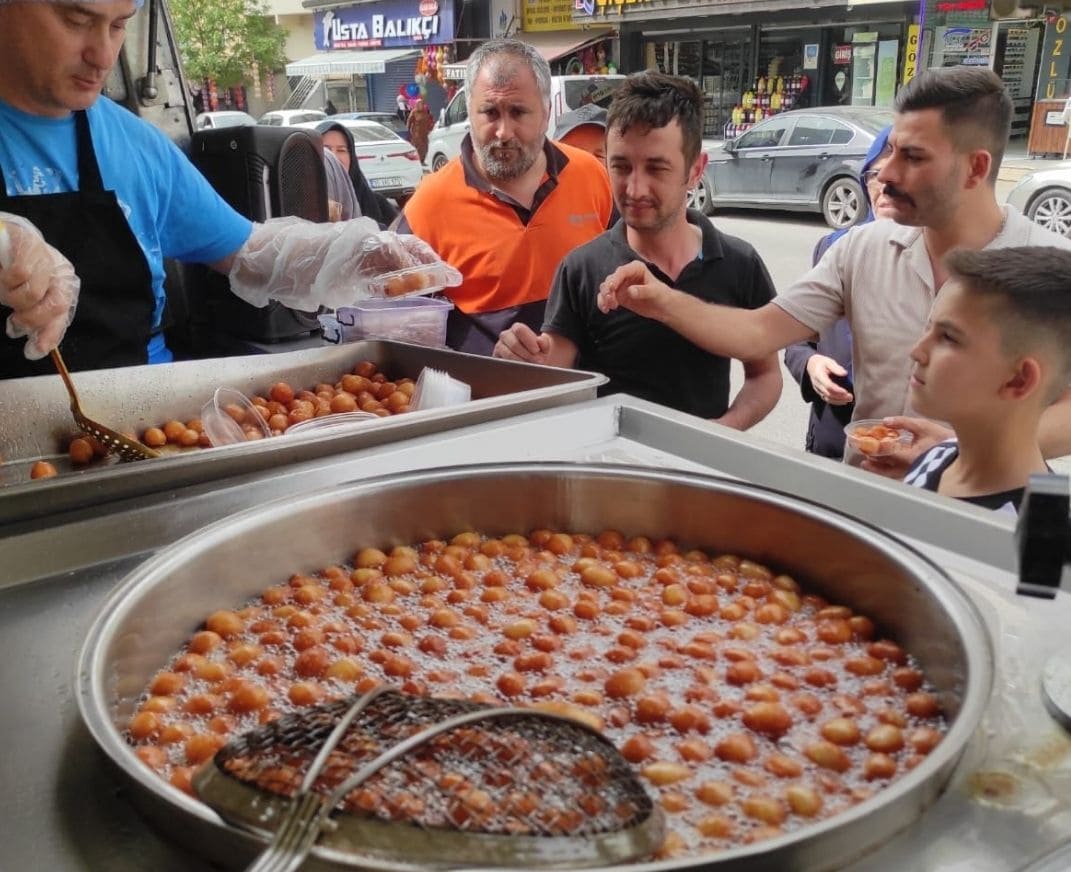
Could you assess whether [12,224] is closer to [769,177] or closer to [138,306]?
[138,306]

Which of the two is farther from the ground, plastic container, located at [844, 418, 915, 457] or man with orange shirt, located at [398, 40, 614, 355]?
man with orange shirt, located at [398, 40, 614, 355]

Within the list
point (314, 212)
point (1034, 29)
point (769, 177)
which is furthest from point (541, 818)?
point (1034, 29)

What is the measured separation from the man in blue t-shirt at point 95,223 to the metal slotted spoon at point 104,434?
0.09m

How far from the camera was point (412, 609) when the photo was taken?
121 cm

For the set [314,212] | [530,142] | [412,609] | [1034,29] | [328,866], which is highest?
[1034,29]

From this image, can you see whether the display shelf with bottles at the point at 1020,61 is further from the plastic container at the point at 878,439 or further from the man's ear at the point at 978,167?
the plastic container at the point at 878,439

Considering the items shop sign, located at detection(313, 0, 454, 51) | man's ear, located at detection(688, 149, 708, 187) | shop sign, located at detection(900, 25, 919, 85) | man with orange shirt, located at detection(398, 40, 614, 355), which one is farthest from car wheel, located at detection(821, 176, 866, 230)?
shop sign, located at detection(313, 0, 454, 51)

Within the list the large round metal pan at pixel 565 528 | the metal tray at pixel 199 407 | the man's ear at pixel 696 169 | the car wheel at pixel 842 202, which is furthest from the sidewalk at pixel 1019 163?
the large round metal pan at pixel 565 528

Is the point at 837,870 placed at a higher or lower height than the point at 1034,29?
lower

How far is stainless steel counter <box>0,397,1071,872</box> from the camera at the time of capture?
0.72 meters

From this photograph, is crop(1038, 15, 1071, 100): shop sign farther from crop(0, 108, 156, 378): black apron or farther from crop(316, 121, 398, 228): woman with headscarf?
crop(0, 108, 156, 378): black apron

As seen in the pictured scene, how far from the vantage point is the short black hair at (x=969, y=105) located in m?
2.06

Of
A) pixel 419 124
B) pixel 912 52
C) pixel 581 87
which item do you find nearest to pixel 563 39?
pixel 912 52

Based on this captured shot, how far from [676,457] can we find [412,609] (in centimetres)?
50
